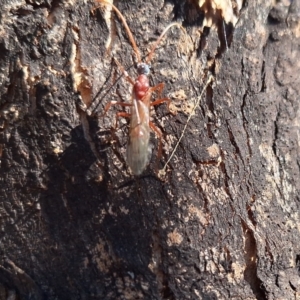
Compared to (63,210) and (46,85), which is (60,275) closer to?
(63,210)

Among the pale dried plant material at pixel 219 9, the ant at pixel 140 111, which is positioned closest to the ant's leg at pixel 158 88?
the ant at pixel 140 111

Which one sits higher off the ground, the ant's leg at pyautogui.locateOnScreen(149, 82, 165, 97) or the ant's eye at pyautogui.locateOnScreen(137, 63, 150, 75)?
the ant's eye at pyautogui.locateOnScreen(137, 63, 150, 75)

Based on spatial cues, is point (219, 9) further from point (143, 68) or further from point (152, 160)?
point (152, 160)

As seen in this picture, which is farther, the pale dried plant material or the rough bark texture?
the pale dried plant material

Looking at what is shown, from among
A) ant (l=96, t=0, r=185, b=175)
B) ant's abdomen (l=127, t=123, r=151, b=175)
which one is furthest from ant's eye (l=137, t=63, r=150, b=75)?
ant's abdomen (l=127, t=123, r=151, b=175)

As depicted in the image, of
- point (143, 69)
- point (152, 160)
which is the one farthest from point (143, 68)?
point (152, 160)

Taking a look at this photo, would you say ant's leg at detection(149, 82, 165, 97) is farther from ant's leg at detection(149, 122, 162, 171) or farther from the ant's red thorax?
ant's leg at detection(149, 122, 162, 171)

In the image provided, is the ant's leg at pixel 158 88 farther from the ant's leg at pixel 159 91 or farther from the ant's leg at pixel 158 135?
the ant's leg at pixel 158 135

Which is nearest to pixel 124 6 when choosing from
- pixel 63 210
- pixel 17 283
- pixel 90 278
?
pixel 63 210
